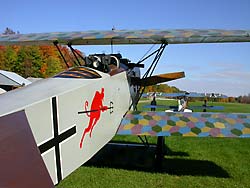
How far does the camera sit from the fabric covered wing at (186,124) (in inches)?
197

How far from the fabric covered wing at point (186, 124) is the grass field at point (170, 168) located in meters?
0.76

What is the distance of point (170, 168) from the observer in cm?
573

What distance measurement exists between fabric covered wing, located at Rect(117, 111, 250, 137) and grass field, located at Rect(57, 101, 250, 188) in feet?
2.49

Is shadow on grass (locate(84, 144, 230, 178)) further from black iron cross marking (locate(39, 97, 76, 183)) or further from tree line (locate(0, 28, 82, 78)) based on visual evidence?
tree line (locate(0, 28, 82, 78))

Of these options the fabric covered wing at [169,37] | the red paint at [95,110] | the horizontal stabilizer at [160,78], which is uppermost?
→ the fabric covered wing at [169,37]

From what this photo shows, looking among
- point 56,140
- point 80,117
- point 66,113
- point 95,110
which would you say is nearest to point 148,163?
point 95,110

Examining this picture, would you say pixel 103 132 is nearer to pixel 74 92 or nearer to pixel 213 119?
pixel 74 92

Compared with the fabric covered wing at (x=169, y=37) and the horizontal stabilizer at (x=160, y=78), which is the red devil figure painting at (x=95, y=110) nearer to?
the fabric covered wing at (x=169, y=37)

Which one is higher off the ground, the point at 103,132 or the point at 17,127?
the point at 17,127

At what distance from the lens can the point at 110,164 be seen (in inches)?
232

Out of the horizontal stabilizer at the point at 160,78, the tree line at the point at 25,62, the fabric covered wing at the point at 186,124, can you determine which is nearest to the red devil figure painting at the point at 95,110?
the fabric covered wing at the point at 186,124

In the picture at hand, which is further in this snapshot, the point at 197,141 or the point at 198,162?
the point at 197,141

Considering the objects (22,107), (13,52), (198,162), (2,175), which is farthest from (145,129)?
(13,52)

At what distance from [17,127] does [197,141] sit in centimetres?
791
